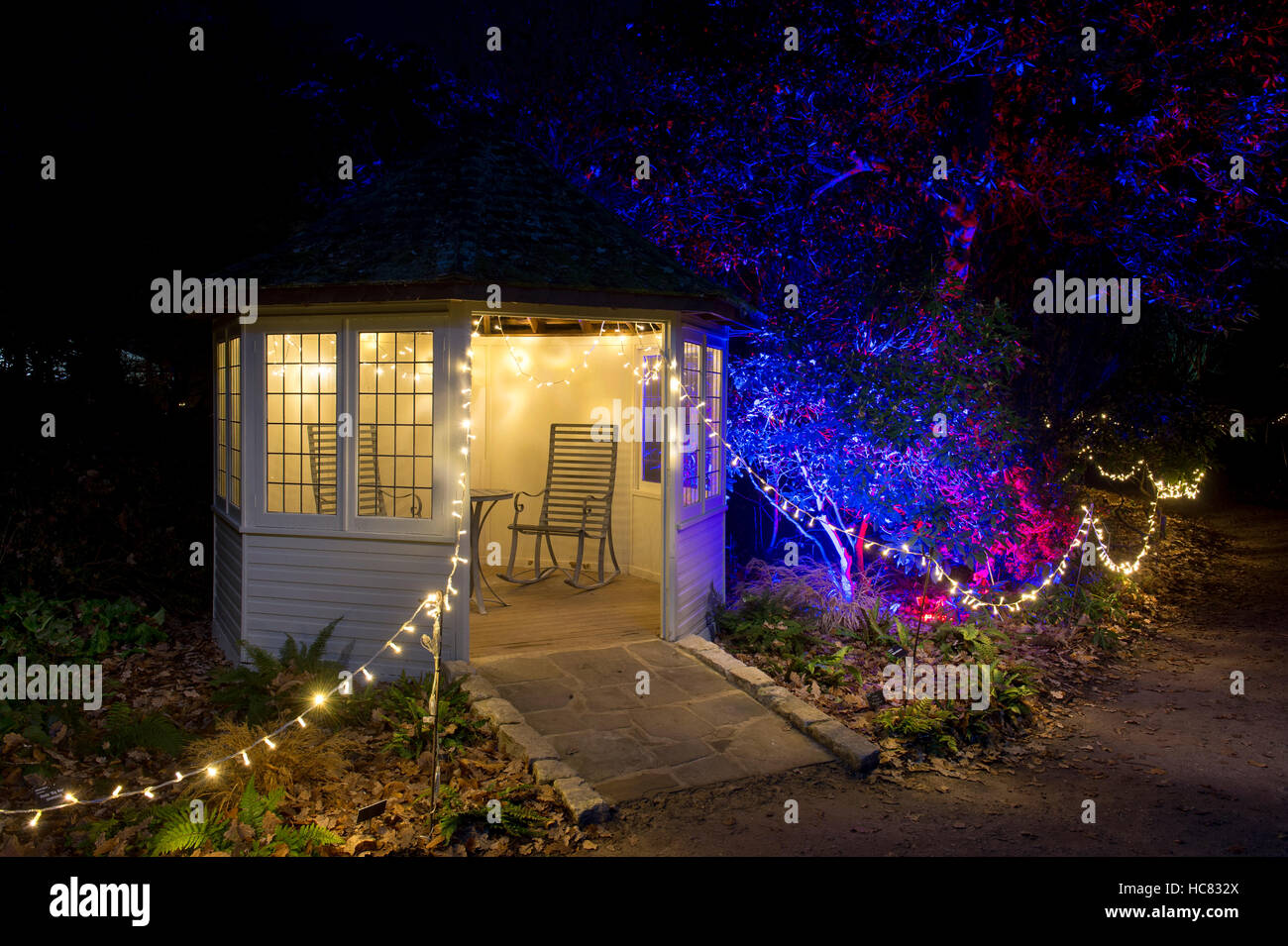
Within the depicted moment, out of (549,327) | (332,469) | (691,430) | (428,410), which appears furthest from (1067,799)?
(549,327)

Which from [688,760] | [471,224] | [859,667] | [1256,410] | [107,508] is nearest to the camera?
[688,760]

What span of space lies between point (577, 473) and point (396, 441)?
224 centimetres

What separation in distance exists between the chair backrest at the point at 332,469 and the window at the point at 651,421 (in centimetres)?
286

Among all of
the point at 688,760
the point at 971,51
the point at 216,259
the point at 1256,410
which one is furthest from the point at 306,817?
the point at 1256,410

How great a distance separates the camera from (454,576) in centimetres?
709

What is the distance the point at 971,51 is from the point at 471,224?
5958 mm

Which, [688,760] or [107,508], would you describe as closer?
[688,760]

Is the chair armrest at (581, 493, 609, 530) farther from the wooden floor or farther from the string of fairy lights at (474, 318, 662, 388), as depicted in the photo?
the string of fairy lights at (474, 318, 662, 388)

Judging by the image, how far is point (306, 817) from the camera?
5000mm

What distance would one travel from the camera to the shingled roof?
6.86m

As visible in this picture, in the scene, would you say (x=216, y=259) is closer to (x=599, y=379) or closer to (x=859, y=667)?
(x=599, y=379)

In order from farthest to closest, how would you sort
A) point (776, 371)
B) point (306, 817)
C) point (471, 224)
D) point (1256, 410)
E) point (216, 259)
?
1. point (1256, 410)
2. point (216, 259)
3. point (776, 371)
4. point (471, 224)
5. point (306, 817)

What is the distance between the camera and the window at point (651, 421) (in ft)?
32.9

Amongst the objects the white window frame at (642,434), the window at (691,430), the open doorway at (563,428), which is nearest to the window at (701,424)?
the window at (691,430)
